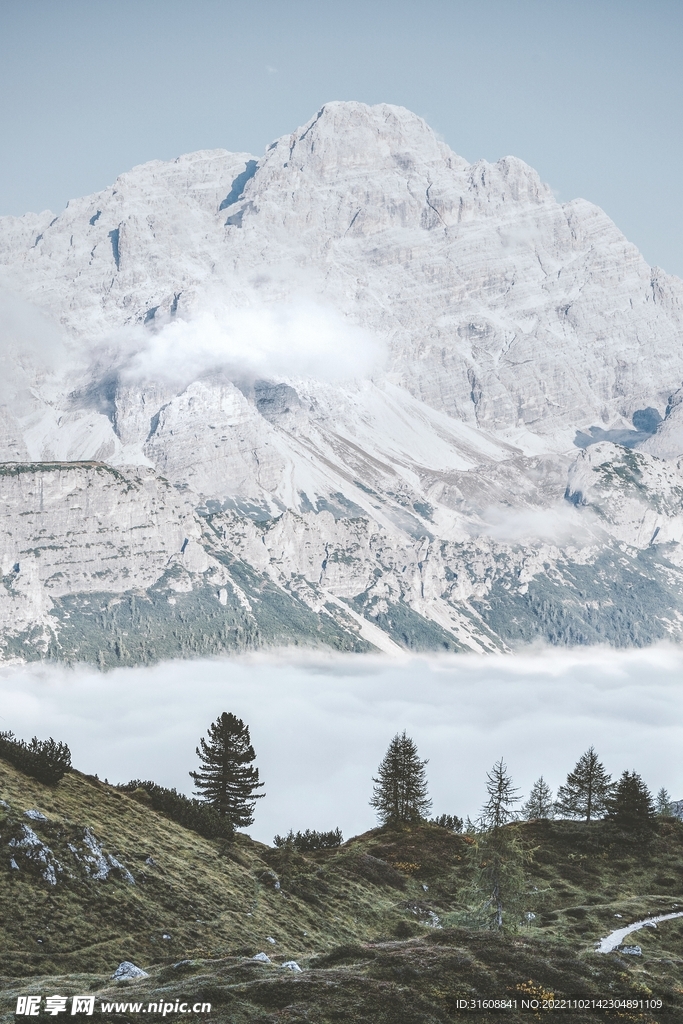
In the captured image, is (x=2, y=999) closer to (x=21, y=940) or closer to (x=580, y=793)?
(x=21, y=940)

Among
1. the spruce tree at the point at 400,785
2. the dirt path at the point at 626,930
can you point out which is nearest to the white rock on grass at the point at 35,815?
the dirt path at the point at 626,930

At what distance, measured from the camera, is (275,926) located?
68.6m

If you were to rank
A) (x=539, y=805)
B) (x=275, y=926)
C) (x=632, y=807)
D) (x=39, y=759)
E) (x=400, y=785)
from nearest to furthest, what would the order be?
(x=275, y=926) → (x=39, y=759) → (x=632, y=807) → (x=400, y=785) → (x=539, y=805)

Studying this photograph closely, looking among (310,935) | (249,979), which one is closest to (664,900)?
(310,935)

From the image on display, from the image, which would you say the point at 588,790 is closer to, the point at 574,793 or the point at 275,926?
the point at 574,793

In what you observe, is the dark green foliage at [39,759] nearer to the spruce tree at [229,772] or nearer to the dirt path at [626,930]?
the spruce tree at [229,772]

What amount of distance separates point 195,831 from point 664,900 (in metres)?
45.5

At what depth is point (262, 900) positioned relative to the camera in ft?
239

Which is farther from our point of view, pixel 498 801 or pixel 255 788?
pixel 255 788

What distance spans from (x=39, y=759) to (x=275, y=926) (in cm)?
2250

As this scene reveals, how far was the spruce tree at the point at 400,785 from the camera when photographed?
422 ft

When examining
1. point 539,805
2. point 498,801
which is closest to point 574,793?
point 498,801

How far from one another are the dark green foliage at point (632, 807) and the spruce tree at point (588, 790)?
7067 mm

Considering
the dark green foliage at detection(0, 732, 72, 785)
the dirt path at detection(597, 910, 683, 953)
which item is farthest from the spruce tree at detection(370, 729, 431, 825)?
the dark green foliage at detection(0, 732, 72, 785)
